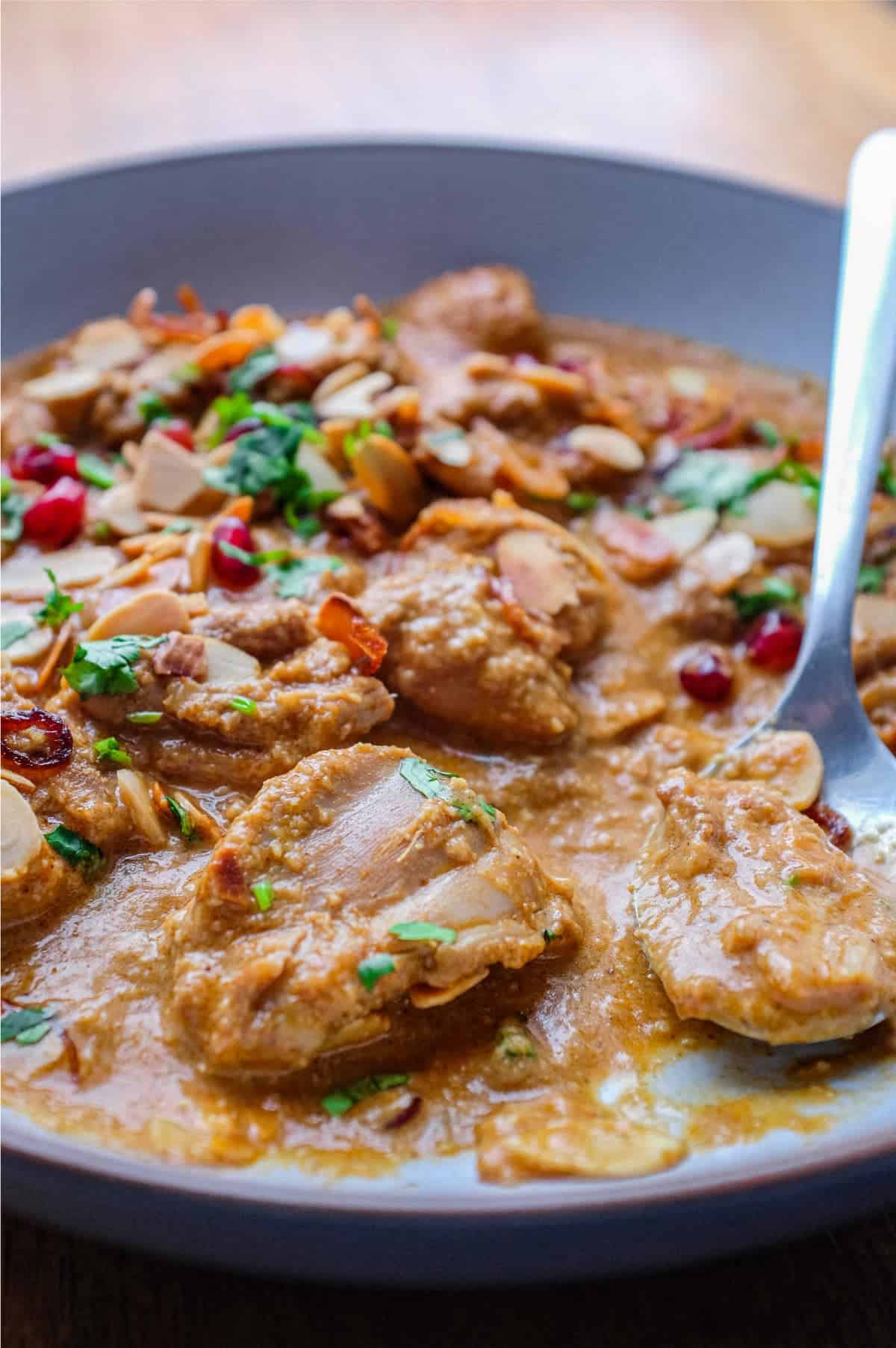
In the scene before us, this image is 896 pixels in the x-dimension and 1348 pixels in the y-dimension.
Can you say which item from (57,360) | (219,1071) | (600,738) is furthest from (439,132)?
(219,1071)

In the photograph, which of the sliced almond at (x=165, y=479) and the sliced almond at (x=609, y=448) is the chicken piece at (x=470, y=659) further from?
the sliced almond at (x=609, y=448)

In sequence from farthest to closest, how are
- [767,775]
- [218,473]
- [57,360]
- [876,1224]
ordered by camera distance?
[57,360], [218,473], [767,775], [876,1224]

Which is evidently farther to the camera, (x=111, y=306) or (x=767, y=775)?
(x=111, y=306)

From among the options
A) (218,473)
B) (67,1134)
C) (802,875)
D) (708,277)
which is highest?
(708,277)

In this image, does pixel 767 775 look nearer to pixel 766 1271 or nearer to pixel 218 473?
pixel 766 1271

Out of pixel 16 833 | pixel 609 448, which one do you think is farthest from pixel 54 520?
pixel 609 448

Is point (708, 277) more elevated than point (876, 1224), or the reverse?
point (708, 277)

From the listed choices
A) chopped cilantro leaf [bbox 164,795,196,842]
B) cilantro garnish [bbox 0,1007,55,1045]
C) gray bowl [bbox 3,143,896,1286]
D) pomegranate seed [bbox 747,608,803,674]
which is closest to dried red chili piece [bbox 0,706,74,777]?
chopped cilantro leaf [bbox 164,795,196,842]

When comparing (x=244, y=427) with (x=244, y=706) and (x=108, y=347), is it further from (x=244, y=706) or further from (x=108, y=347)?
(x=244, y=706)
